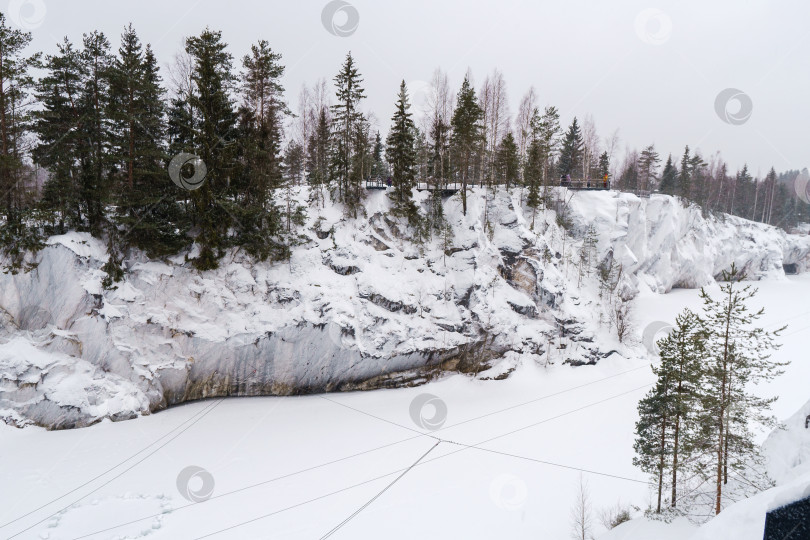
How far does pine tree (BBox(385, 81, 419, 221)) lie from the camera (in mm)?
25141

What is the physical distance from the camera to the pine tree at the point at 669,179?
43.7 metres

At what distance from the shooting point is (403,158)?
25.2 meters

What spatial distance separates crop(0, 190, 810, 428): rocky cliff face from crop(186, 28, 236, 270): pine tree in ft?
4.92

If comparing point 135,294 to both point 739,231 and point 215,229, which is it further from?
point 739,231

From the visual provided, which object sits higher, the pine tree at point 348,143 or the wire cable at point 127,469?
the pine tree at point 348,143

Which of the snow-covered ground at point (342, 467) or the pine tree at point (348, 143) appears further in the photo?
the pine tree at point (348, 143)

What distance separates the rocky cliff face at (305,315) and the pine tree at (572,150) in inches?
543

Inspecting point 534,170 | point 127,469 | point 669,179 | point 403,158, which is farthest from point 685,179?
point 127,469

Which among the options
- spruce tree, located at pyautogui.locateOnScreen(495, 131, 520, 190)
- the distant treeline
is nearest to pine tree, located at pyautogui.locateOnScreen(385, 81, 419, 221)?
the distant treeline

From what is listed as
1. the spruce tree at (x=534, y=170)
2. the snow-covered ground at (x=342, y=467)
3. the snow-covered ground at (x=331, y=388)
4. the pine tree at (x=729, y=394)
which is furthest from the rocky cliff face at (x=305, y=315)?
the pine tree at (x=729, y=394)

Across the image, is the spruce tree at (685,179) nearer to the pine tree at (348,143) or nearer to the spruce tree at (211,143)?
the pine tree at (348,143)

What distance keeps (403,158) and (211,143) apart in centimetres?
1264

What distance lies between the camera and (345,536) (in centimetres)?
1117

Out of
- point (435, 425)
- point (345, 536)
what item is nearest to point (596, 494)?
point (435, 425)
